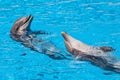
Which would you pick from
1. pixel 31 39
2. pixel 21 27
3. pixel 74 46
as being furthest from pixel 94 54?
pixel 21 27

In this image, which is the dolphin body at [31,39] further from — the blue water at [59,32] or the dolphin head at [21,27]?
the blue water at [59,32]

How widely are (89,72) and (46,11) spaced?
361cm

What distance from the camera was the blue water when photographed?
6.62 meters

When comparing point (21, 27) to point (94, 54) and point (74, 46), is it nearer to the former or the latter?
point (74, 46)

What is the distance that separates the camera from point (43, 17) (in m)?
9.44

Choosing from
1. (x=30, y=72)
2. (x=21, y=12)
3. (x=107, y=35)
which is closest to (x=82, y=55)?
(x=30, y=72)

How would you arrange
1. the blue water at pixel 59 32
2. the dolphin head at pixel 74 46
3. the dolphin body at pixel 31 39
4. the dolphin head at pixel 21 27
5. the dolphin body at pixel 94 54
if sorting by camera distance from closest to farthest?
the dolphin body at pixel 94 54 < the blue water at pixel 59 32 < the dolphin head at pixel 74 46 < the dolphin body at pixel 31 39 < the dolphin head at pixel 21 27

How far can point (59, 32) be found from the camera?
842 cm

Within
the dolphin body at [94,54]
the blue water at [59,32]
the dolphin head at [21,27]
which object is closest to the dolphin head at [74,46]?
the dolphin body at [94,54]

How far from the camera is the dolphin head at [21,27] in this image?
26.6 ft

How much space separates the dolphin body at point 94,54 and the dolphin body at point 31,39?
0.29 m

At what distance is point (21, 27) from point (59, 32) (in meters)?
0.83

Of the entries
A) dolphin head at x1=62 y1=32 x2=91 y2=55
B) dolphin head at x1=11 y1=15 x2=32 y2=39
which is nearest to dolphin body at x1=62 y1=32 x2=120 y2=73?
dolphin head at x1=62 y1=32 x2=91 y2=55

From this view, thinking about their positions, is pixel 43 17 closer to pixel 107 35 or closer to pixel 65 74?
pixel 107 35
